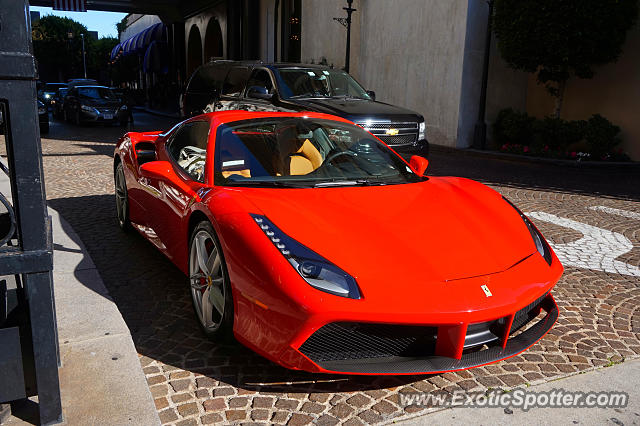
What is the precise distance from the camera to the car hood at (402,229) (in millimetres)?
2760

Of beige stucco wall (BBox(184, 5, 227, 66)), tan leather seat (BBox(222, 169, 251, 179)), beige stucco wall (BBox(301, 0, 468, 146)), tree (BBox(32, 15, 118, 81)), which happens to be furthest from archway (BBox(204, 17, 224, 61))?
tree (BBox(32, 15, 118, 81))

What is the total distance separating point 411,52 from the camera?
1761cm

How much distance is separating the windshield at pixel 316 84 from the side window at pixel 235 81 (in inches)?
34.6

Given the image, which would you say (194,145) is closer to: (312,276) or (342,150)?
(342,150)

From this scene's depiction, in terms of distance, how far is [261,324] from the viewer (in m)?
2.71

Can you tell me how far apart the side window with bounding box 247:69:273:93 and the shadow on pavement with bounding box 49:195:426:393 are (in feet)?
17.2

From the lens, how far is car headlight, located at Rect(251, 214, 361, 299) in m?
2.56

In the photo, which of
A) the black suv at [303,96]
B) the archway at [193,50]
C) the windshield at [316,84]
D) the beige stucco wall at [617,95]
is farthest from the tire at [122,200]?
the archway at [193,50]

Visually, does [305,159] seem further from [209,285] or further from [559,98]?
[559,98]

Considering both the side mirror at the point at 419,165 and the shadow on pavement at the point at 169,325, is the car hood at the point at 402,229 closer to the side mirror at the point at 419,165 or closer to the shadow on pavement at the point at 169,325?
the side mirror at the point at 419,165

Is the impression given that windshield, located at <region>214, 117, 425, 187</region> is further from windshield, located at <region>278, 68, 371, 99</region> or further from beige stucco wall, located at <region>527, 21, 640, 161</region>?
beige stucco wall, located at <region>527, 21, 640, 161</region>

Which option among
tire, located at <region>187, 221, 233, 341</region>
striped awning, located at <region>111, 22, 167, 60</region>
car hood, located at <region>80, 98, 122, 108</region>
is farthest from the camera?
striped awning, located at <region>111, 22, 167, 60</region>

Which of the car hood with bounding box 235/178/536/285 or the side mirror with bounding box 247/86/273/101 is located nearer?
the car hood with bounding box 235/178/536/285

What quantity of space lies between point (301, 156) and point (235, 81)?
7.73m
